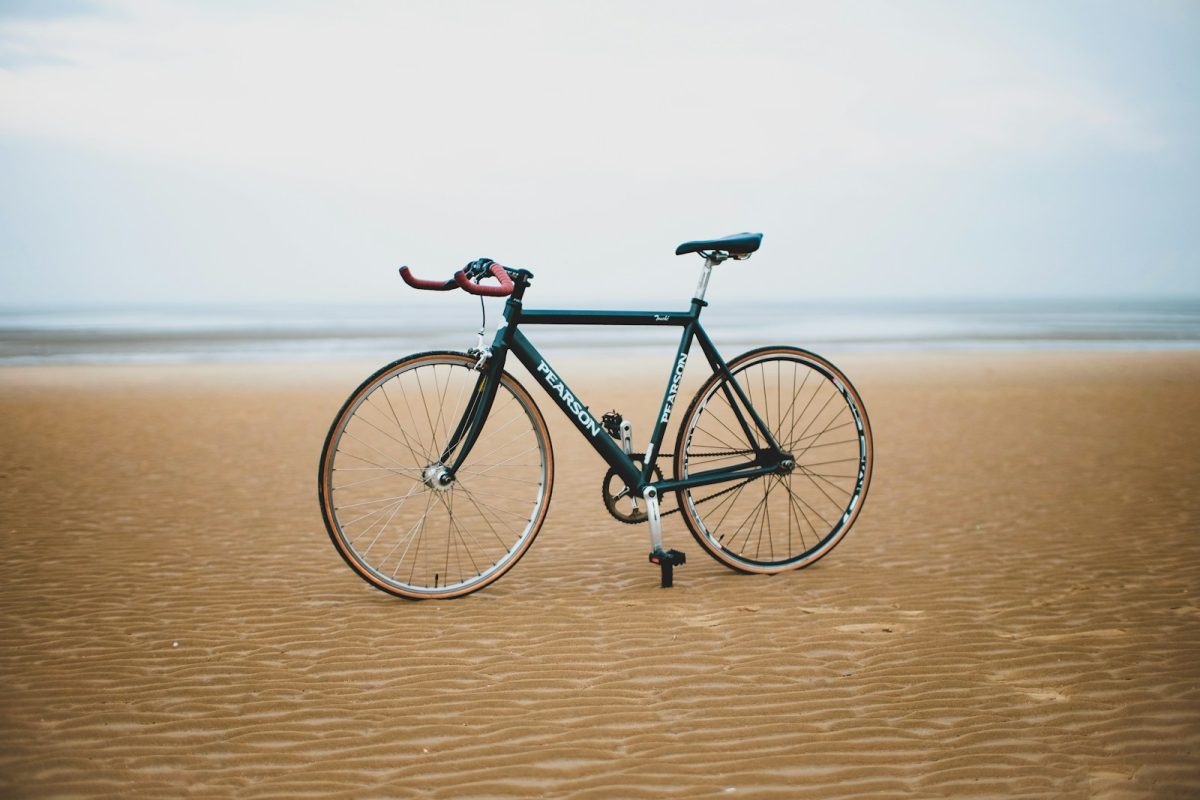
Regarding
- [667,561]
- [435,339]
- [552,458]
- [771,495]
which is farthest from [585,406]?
[435,339]

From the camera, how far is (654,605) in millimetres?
4137

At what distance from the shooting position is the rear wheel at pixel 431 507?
3932mm

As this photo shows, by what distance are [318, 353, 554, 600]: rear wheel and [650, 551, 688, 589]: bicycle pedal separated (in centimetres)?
60

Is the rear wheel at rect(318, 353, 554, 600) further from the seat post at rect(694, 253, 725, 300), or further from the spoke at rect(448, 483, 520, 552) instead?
the seat post at rect(694, 253, 725, 300)

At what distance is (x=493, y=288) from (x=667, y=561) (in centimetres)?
151

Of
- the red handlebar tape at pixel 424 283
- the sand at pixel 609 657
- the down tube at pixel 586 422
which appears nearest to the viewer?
the sand at pixel 609 657

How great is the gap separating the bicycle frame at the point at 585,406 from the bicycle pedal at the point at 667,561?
303 millimetres

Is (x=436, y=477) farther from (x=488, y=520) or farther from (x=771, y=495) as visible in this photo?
(x=771, y=495)

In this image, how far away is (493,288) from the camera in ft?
12.8

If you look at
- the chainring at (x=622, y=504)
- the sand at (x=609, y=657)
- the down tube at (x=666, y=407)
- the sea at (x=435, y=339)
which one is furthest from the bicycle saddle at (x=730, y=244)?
the sea at (x=435, y=339)

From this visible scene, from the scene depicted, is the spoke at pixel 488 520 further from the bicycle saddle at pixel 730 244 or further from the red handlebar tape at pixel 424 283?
the bicycle saddle at pixel 730 244

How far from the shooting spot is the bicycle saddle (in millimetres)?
4227

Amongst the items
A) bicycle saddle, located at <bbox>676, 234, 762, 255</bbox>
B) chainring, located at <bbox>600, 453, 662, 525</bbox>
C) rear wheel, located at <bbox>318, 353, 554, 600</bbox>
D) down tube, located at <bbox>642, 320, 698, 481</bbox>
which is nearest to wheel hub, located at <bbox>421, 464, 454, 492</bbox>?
rear wheel, located at <bbox>318, 353, 554, 600</bbox>

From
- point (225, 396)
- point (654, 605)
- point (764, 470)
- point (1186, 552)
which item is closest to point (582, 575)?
point (654, 605)
